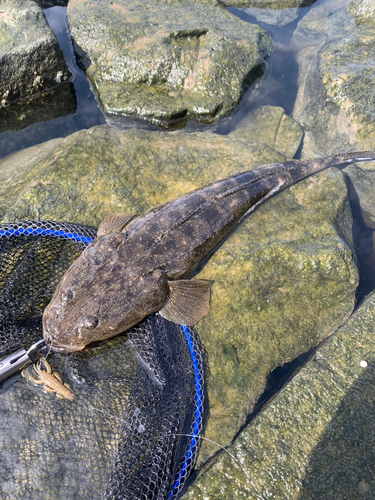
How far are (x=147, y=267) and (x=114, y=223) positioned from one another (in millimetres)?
751

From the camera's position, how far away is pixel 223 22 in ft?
20.5

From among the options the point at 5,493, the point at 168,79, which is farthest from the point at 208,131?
the point at 5,493

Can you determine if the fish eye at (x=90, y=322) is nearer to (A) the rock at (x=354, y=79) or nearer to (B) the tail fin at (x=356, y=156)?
(B) the tail fin at (x=356, y=156)

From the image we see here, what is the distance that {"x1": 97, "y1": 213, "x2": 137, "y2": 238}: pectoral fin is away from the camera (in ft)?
11.9

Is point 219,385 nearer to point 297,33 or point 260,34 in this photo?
point 260,34

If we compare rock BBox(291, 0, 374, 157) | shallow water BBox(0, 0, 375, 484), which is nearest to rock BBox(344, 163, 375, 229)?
shallow water BBox(0, 0, 375, 484)

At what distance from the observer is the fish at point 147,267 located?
2988mm

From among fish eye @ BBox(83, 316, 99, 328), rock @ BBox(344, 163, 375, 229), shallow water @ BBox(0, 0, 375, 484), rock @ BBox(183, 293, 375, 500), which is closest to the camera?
rock @ BBox(183, 293, 375, 500)

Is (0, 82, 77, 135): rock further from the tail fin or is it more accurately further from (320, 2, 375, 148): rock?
(320, 2, 375, 148): rock

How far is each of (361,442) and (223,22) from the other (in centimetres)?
689

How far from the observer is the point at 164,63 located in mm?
5512

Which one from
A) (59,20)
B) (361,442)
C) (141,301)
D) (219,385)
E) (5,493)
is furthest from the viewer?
(59,20)

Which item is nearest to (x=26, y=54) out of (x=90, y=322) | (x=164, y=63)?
(x=164, y=63)

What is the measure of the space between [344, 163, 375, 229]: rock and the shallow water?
0.09 meters
